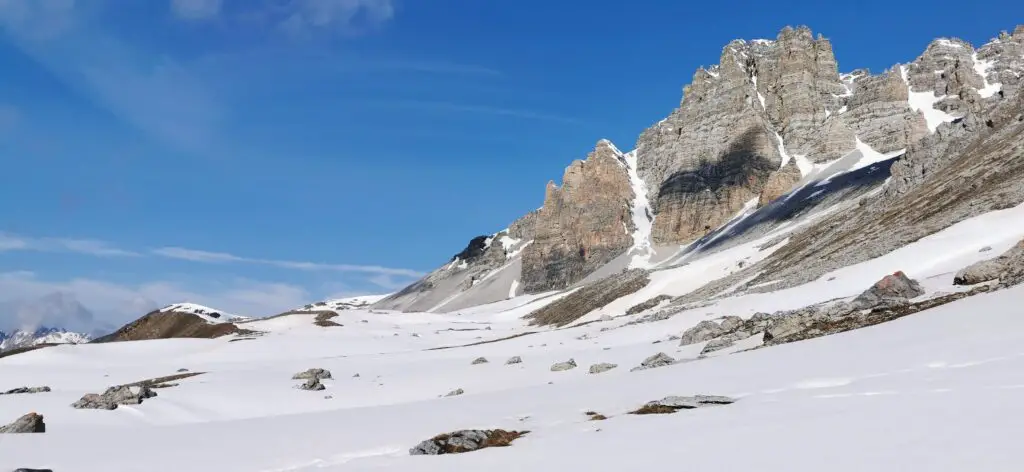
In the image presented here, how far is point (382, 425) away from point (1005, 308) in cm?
1754

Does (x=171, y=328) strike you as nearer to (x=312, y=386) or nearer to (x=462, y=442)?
(x=312, y=386)

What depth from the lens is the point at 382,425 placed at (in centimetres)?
1784

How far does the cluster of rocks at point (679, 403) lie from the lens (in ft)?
49.5

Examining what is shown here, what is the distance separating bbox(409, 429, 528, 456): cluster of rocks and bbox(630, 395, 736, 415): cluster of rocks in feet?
9.87

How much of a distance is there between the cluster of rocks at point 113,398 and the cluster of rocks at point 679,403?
20286 mm

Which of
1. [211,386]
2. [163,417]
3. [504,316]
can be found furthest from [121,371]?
[504,316]

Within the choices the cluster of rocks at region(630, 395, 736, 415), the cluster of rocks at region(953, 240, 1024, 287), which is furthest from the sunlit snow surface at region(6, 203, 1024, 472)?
the cluster of rocks at region(953, 240, 1024, 287)

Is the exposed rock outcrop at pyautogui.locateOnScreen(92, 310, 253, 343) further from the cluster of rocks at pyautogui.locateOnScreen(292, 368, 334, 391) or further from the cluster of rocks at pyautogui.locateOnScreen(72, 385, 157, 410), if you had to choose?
the cluster of rocks at pyautogui.locateOnScreen(72, 385, 157, 410)

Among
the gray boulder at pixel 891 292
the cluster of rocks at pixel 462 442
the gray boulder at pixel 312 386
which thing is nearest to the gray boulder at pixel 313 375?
the gray boulder at pixel 312 386

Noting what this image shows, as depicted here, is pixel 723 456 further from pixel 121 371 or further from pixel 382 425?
pixel 121 371

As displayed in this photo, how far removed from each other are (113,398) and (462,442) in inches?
724

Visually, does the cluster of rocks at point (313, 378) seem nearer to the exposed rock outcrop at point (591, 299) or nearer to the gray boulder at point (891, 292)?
the gray boulder at point (891, 292)

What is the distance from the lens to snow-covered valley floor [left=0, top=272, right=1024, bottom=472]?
9969mm

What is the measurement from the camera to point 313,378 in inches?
1428
